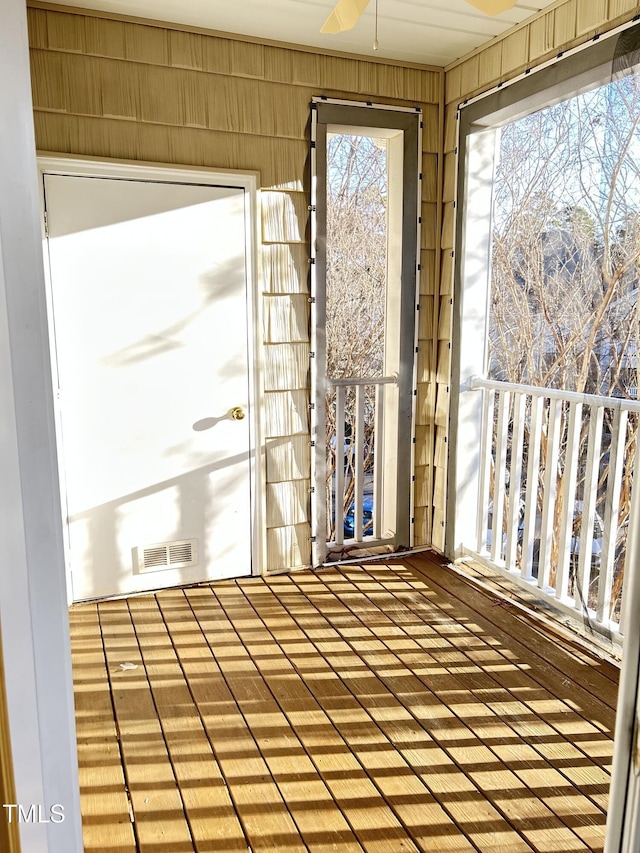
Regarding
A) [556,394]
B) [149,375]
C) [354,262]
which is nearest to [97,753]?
[149,375]

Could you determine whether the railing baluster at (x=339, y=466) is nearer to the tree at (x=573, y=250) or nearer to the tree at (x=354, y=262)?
the tree at (x=354, y=262)

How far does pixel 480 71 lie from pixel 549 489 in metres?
2.14

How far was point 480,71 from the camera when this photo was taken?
3.33m

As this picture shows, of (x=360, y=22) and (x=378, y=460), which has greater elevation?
(x=360, y=22)

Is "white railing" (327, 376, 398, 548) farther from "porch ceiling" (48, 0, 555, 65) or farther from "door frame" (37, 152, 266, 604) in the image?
"porch ceiling" (48, 0, 555, 65)

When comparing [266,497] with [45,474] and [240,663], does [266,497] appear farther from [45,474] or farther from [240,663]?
[45,474]

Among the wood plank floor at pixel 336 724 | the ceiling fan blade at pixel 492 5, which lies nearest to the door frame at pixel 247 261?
the wood plank floor at pixel 336 724

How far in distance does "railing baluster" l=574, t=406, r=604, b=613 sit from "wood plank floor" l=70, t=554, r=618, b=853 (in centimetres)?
26

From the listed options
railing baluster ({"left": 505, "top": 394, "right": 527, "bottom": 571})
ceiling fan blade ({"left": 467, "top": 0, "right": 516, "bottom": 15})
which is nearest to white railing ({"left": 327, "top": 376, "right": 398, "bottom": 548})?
railing baluster ({"left": 505, "top": 394, "right": 527, "bottom": 571})

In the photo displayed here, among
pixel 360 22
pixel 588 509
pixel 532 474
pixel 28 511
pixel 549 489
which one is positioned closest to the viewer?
pixel 28 511

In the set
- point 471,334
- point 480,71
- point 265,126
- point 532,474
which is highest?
point 480,71

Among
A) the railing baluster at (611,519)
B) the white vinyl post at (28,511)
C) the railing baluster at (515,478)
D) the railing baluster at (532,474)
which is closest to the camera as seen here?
the white vinyl post at (28,511)

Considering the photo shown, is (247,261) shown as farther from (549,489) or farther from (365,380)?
(549,489)

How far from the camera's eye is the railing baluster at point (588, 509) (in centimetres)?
285
